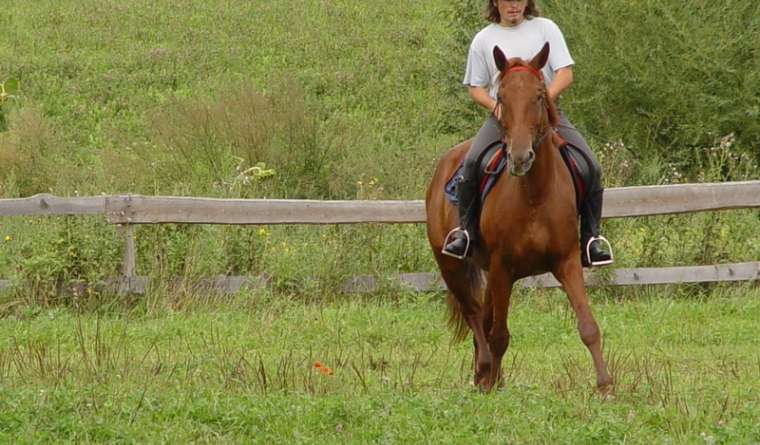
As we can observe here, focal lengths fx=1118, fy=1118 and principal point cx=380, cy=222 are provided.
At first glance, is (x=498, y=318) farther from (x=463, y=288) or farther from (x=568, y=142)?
(x=463, y=288)

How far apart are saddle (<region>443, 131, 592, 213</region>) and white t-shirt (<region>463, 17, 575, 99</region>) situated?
0.42 metres

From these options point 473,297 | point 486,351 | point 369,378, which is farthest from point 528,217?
point 473,297

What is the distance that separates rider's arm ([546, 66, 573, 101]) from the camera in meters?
7.27

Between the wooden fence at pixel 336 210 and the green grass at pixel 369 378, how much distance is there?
0.81ft

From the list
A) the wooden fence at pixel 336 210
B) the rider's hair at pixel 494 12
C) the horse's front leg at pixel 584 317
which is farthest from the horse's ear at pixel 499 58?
the wooden fence at pixel 336 210

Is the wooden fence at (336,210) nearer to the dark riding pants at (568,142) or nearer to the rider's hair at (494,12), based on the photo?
the dark riding pants at (568,142)

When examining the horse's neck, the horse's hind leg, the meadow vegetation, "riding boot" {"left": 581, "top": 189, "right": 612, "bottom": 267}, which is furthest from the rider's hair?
the meadow vegetation

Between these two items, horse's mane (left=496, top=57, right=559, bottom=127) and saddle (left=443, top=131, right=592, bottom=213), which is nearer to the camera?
horse's mane (left=496, top=57, right=559, bottom=127)

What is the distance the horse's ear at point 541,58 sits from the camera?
6875 millimetres

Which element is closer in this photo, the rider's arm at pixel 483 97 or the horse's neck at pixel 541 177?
the horse's neck at pixel 541 177

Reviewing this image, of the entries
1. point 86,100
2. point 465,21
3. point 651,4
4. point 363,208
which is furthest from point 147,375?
point 86,100

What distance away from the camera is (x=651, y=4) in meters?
18.1

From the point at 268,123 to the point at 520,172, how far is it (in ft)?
35.6

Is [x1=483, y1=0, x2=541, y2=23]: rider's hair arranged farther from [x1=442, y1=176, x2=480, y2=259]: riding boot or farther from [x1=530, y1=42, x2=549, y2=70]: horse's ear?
[x1=442, y1=176, x2=480, y2=259]: riding boot
